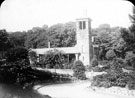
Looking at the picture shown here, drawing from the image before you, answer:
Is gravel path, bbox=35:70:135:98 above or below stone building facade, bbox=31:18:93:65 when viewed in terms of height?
below

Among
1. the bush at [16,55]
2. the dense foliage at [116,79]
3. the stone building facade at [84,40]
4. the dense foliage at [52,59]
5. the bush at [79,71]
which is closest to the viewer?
the bush at [16,55]

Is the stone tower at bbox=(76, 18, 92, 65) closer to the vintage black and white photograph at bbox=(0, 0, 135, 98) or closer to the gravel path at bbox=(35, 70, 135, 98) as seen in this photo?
the vintage black and white photograph at bbox=(0, 0, 135, 98)

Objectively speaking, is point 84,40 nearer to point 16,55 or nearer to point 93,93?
point 93,93

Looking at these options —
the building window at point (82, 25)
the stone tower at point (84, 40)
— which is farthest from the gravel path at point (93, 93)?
the building window at point (82, 25)

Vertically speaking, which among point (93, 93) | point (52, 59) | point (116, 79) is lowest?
point (93, 93)

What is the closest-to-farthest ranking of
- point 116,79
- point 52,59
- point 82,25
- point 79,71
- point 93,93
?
point 93,93 < point 116,79 < point 79,71 < point 52,59 < point 82,25

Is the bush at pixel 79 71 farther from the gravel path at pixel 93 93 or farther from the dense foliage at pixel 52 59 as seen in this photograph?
Answer: the gravel path at pixel 93 93

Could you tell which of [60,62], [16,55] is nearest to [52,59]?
[60,62]

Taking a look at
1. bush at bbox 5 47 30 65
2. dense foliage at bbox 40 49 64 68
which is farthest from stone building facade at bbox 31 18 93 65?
bush at bbox 5 47 30 65

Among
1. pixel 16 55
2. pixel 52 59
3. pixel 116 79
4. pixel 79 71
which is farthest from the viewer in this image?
pixel 52 59

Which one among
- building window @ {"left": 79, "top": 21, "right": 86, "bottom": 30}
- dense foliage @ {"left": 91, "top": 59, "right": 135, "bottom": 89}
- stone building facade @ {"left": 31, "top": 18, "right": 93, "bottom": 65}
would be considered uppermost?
building window @ {"left": 79, "top": 21, "right": 86, "bottom": 30}
